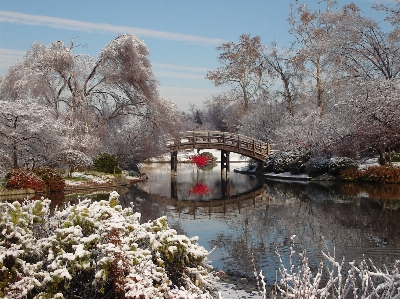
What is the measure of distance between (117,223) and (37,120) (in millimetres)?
19157

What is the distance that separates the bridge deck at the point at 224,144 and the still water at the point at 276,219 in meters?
7.95

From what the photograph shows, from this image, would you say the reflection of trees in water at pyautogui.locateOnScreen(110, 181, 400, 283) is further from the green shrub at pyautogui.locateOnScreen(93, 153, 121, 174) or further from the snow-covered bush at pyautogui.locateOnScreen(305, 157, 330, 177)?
the snow-covered bush at pyautogui.locateOnScreen(305, 157, 330, 177)

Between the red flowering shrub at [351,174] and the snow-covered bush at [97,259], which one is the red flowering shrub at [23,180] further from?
the red flowering shrub at [351,174]

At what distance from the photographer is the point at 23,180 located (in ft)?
66.4

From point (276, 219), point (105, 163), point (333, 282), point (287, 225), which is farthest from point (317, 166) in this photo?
point (333, 282)

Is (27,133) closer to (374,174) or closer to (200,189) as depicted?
(200,189)

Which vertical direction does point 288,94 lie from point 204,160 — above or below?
above

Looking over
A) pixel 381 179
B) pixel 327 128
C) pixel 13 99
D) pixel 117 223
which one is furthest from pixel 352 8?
pixel 117 223

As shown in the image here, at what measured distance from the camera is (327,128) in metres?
29.3

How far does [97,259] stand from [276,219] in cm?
976

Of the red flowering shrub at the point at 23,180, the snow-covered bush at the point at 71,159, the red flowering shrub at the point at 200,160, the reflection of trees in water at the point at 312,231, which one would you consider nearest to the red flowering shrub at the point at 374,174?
the reflection of trees in water at the point at 312,231

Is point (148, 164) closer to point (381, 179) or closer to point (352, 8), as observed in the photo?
point (352, 8)

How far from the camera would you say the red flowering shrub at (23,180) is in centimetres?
2005

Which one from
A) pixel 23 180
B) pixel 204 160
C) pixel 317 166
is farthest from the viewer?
pixel 204 160
